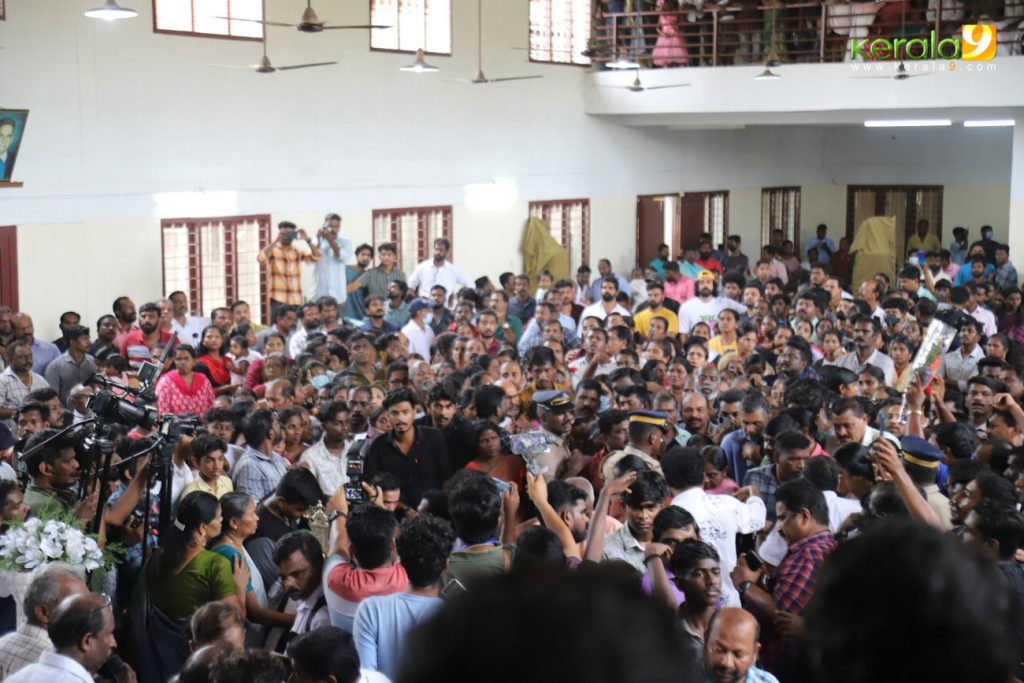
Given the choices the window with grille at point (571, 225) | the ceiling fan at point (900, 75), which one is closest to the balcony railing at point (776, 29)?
the ceiling fan at point (900, 75)

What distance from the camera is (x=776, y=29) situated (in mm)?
15836

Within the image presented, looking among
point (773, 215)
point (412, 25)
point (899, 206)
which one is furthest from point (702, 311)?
point (899, 206)

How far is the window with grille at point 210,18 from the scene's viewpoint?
42.2 ft

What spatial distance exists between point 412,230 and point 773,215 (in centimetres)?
878

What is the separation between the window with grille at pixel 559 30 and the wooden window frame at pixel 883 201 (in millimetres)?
6759

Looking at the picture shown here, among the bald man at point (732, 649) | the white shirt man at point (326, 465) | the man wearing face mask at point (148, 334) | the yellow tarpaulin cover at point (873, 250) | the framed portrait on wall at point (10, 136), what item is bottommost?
the white shirt man at point (326, 465)

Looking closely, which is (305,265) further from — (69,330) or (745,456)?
(745,456)

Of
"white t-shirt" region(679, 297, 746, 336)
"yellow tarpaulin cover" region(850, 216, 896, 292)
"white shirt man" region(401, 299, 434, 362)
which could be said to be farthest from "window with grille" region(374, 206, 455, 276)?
"yellow tarpaulin cover" region(850, 216, 896, 292)

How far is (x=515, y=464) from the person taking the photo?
626 cm

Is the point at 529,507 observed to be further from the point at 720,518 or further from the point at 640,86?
the point at 640,86

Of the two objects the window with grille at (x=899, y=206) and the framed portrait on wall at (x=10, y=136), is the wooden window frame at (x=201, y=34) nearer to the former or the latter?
the framed portrait on wall at (x=10, y=136)

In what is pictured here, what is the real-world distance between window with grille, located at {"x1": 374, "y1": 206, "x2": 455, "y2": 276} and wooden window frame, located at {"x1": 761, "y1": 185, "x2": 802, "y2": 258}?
774 cm

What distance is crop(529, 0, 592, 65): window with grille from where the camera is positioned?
17.3 m
